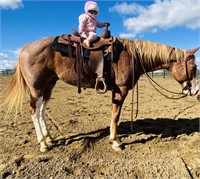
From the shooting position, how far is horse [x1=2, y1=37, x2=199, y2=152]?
13.7ft

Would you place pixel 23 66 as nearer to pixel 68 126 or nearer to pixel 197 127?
→ pixel 68 126

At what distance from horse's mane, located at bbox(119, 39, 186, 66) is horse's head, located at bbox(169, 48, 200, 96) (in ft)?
0.20

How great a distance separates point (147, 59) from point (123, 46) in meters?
0.54

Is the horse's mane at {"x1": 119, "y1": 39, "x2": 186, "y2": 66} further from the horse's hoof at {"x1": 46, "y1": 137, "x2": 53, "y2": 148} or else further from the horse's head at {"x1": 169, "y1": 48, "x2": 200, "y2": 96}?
the horse's hoof at {"x1": 46, "y1": 137, "x2": 53, "y2": 148}

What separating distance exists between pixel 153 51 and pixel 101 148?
2108mm

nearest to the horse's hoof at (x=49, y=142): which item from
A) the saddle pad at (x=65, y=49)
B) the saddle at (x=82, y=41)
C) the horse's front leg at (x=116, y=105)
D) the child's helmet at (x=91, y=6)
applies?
the horse's front leg at (x=116, y=105)

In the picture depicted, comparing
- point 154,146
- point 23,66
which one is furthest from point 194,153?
point 23,66

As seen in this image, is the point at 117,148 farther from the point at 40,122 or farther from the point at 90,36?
the point at 90,36

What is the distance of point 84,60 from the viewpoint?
4180mm

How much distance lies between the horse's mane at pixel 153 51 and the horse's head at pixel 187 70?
0.06 metres

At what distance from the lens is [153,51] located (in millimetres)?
4379

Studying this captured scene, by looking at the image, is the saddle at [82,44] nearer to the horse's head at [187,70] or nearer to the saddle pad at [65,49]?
the saddle pad at [65,49]

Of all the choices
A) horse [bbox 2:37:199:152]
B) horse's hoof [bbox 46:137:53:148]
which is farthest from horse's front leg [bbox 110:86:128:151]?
horse's hoof [bbox 46:137:53:148]

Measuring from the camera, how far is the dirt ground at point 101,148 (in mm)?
3234
